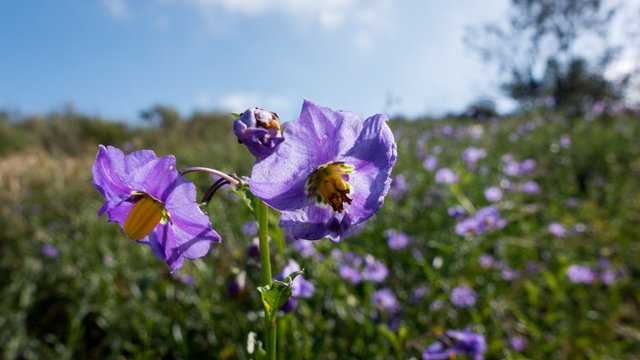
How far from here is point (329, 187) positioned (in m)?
0.96

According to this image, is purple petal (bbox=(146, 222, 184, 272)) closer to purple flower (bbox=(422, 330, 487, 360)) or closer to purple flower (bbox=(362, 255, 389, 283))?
purple flower (bbox=(422, 330, 487, 360))

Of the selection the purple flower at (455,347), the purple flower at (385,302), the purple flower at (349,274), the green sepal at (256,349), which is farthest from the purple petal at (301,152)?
the purple flower at (349,274)

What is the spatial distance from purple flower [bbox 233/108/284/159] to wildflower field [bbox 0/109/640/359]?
40cm

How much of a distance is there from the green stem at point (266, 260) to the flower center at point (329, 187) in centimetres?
10

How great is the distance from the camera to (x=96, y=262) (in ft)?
12.7

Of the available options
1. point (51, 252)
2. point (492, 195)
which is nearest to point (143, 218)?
point (492, 195)

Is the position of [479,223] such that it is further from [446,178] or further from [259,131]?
[259,131]

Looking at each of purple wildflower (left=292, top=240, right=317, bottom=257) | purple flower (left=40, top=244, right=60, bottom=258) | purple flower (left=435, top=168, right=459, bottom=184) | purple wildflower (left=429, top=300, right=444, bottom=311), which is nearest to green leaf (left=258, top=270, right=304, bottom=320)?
purple wildflower (left=292, top=240, right=317, bottom=257)

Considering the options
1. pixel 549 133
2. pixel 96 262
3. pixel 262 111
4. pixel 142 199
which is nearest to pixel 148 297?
pixel 96 262

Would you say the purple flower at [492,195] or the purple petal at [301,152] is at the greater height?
the purple petal at [301,152]

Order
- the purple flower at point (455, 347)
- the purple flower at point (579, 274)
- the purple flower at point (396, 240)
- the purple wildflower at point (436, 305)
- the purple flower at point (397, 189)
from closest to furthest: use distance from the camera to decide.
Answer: the purple flower at point (455, 347) → the purple wildflower at point (436, 305) → the purple flower at point (396, 240) → the purple flower at point (579, 274) → the purple flower at point (397, 189)

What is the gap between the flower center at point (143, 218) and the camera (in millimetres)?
937

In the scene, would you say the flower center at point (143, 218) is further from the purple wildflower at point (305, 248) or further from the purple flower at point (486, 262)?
the purple flower at point (486, 262)

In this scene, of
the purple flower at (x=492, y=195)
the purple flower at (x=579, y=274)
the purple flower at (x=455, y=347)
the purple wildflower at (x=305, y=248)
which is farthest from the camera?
the purple flower at (x=492, y=195)
